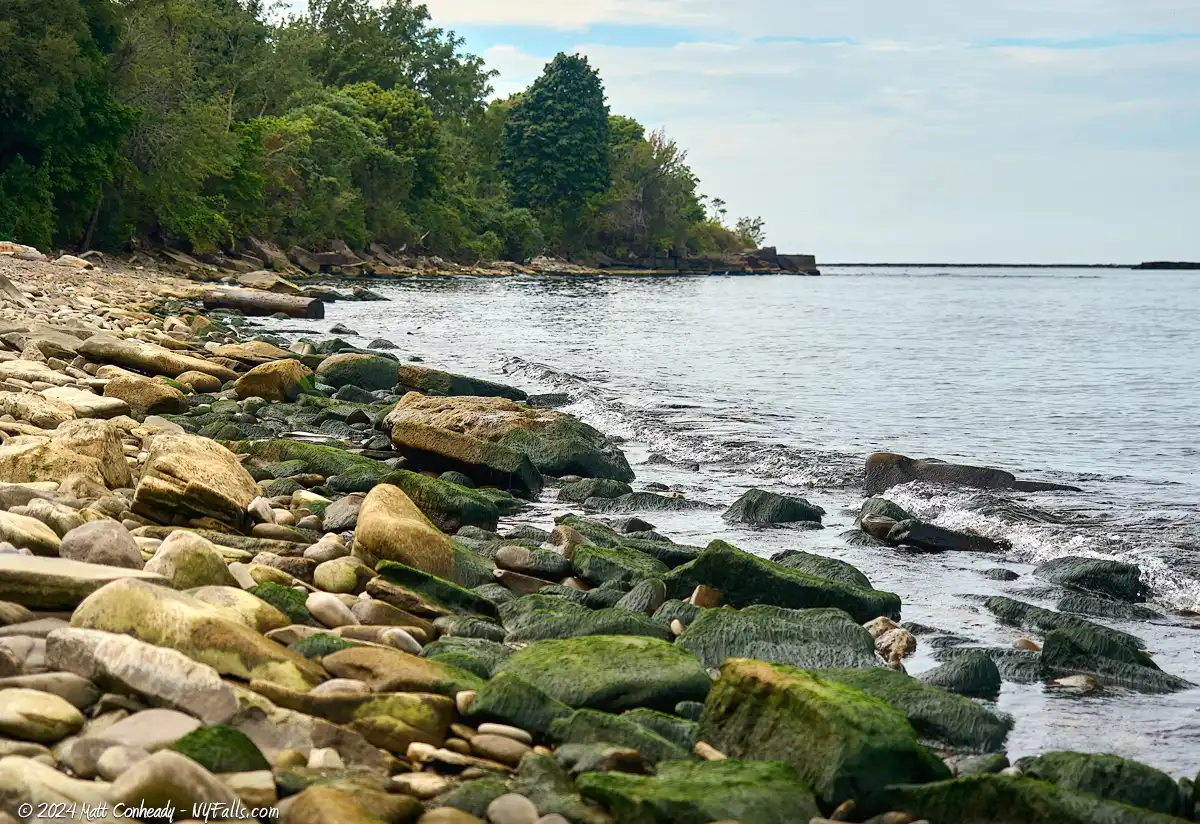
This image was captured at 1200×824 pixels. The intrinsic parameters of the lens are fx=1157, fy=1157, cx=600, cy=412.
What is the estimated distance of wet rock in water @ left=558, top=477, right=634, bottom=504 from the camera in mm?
9484

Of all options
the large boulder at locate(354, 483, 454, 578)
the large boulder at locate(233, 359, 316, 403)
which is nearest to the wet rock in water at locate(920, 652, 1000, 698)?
the large boulder at locate(354, 483, 454, 578)

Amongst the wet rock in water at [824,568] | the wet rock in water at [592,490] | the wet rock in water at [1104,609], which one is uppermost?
the wet rock in water at [824,568]

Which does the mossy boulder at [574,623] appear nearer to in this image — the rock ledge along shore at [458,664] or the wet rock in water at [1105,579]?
the rock ledge along shore at [458,664]

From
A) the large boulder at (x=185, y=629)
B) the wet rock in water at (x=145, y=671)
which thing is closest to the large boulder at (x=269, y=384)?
the large boulder at (x=185, y=629)

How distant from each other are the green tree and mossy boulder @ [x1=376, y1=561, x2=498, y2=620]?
89724mm

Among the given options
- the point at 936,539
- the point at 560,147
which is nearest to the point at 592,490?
the point at 936,539

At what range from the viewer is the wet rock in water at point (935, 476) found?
1034cm

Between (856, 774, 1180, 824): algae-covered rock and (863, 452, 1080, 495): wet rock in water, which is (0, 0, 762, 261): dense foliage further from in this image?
(856, 774, 1180, 824): algae-covered rock

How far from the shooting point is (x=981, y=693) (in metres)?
5.25

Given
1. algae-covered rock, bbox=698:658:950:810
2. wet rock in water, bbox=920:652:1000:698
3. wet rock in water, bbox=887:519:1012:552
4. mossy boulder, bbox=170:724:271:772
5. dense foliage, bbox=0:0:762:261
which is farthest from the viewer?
dense foliage, bbox=0:0:762:261

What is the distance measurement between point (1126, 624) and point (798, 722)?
135 inches

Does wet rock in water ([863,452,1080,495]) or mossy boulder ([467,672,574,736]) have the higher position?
mossy boulder ([467,672,574,736])

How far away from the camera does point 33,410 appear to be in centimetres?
793

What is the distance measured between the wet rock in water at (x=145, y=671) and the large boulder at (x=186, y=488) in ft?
8.21
